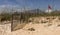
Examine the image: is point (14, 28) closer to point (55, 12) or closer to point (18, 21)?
point (18, 21)

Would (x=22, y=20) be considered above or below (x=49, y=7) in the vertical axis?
below

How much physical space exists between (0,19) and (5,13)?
897 mm

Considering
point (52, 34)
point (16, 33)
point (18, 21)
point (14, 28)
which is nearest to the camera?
point (52, 34)

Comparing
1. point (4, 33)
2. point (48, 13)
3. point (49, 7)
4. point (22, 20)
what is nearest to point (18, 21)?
point (22, 20)

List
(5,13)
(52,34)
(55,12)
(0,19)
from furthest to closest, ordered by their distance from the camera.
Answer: (55,12) → (5,13) → (0,19) → (52,34)

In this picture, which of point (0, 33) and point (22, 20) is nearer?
point (0, 33)

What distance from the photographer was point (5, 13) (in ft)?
37.9

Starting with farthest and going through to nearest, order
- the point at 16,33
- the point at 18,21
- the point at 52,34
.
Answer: the point at 18,21 < the point at 16,33 < the point at 52,34

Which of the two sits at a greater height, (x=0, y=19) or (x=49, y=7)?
(x=49, y=7)

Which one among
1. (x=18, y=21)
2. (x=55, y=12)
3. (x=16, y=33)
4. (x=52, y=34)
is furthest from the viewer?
(x=55, y=12)

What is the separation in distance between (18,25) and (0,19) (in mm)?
2386

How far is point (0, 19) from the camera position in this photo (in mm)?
10773

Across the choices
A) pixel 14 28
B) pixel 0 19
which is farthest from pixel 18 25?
pixel 0 19

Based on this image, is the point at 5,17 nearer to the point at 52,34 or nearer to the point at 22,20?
the point at 22,20
